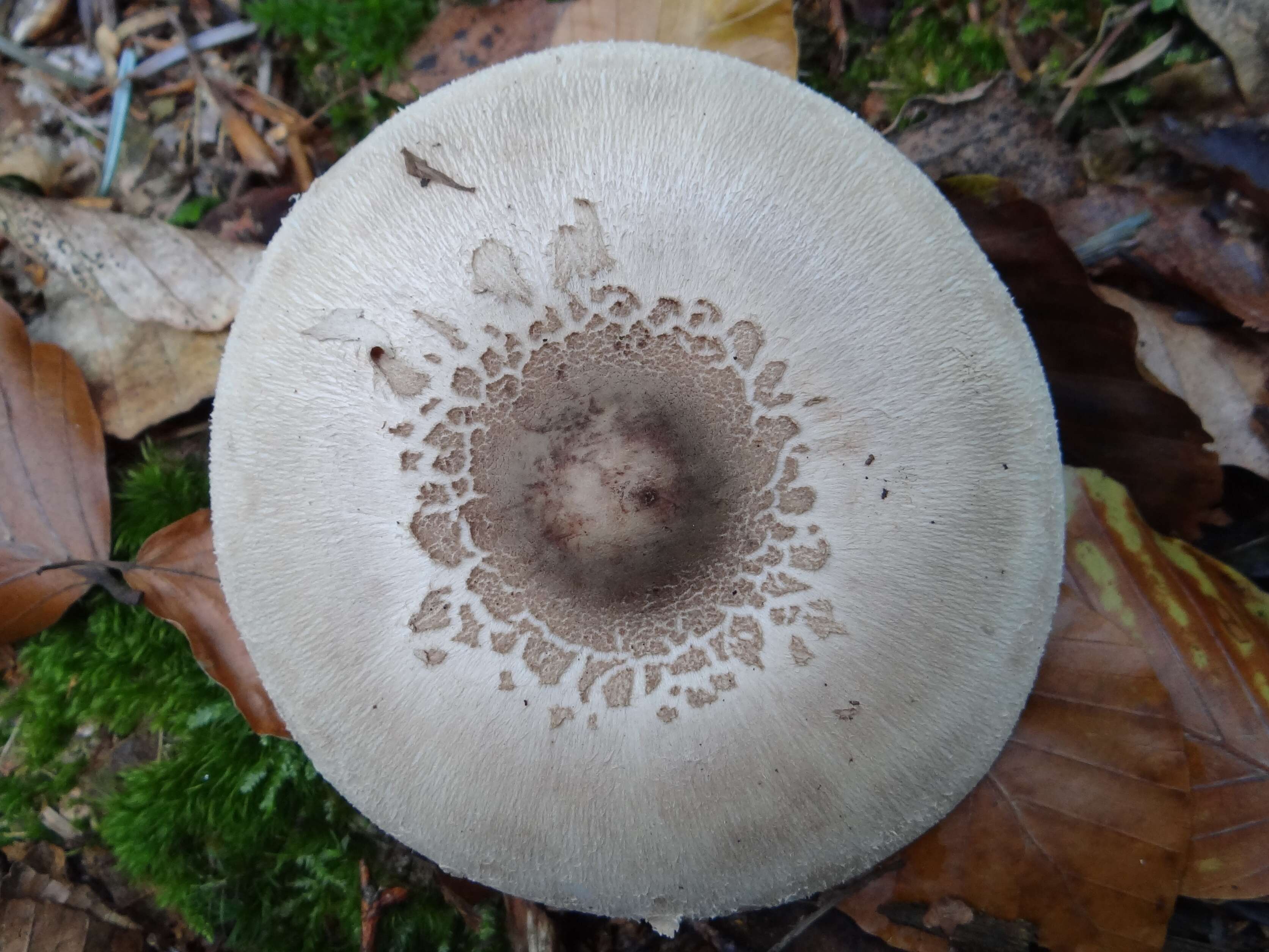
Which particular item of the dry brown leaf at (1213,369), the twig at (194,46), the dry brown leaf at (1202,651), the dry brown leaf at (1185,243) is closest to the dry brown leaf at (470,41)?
the twig at (194,46)

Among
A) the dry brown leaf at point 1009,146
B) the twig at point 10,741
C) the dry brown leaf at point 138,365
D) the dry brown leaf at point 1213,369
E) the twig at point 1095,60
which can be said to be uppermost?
the twig at point 1095,60

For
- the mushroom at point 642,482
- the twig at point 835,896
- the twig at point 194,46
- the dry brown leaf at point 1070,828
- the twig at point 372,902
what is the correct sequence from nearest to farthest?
the mushroom at point 642,482
the dry brown leaf at point 1070,828
the twig at point 835,896
the twig at point 372,902
the twig at point 194,46

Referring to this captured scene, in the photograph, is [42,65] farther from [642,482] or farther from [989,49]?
[989,49]

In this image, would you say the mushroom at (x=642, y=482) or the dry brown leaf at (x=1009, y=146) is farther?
the dry brown leaf at (x=1009, y=146)

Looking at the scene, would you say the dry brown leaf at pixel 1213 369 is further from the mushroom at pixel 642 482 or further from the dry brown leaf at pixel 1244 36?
the mushroom at pixel 642 482

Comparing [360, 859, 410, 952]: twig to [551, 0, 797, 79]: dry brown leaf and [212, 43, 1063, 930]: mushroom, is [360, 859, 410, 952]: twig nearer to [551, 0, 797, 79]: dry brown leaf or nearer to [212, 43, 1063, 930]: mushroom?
[212, 43, 1063, 930]: mushroom

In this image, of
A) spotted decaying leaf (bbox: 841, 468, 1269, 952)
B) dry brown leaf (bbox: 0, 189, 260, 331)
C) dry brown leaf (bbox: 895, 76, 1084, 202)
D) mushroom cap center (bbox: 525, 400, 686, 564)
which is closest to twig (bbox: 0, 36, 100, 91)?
dry brown leaf (bbox: 0, 189, 260, 331)

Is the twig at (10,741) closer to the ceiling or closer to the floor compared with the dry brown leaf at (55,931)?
closer to the ceiling
